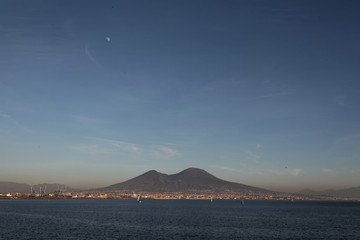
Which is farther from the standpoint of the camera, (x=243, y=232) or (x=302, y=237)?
Result: (x=243, y=232)

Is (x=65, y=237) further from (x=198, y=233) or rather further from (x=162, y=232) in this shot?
(x=198, y=233)

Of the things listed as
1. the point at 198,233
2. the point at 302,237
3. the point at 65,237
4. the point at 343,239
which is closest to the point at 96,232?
the point at 65,237

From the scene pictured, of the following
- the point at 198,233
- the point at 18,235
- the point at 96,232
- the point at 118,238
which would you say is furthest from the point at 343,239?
the point at 18,235

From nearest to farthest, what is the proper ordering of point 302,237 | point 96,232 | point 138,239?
point 138,239
point 302,237
point 96,232

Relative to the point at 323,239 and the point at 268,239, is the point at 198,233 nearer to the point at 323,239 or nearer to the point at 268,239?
the point at 268,239

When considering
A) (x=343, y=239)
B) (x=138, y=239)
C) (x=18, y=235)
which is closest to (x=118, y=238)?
(x=138, y=239)

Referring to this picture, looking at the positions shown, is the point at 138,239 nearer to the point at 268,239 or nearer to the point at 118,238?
the point at 118,238

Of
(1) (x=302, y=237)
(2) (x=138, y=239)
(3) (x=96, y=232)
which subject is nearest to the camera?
(2) (x=138, y=239)
